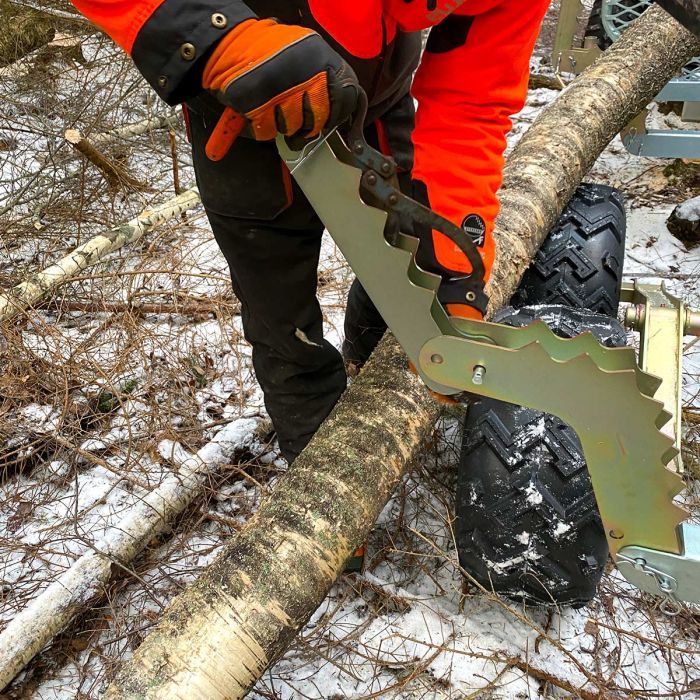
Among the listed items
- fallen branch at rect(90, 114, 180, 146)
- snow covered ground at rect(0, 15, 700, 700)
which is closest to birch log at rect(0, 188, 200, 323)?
snow covered ground at rect(0, 15, 700, 700)

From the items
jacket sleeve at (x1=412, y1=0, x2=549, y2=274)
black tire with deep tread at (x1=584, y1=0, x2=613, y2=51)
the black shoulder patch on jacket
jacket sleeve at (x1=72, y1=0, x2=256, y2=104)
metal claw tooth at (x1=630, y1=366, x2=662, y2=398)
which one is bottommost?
black tire with deep tread at (x1=584, y1=0, x2=613, y2=51)

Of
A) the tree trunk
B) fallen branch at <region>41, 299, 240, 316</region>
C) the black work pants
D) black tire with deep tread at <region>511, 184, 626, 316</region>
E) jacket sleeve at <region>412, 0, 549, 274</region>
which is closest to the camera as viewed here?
jacket sleeve at <region>412, 0, 549, 274</region>

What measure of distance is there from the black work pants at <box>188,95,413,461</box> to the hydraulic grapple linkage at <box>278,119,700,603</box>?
38 cm

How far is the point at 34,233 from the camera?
3.65 m

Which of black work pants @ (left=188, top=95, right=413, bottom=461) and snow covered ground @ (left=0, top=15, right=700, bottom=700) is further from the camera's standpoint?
snow covered ground @ (left=0, top=15, right=700, bottom=700)

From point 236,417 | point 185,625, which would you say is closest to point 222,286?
point 236,417

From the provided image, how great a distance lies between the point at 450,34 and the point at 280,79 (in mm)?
635

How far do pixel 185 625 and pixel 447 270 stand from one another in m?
1.00

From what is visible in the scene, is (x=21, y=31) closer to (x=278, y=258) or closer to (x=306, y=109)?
(x=278, y=258)

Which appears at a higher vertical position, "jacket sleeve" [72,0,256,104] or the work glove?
"jacket sleeve" [72,0,256,104]

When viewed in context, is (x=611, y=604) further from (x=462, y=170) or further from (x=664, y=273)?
(x=664, y=273)

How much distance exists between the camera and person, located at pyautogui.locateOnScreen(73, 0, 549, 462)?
1207 millimetres

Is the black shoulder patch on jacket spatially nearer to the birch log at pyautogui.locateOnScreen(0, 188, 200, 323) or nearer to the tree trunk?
the birch log at pyautogui.locateOnScreen(0, 188, 200, 323)

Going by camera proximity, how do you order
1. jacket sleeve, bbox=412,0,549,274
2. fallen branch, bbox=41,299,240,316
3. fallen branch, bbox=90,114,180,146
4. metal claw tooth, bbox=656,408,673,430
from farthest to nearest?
fallen branch, bbox=90,114,180,146, fallen branch, bbox=41,299,240,316, jacket sleeve, bbox=412,0,549,274, metal claw tooth, bbox=656,408,673,430
